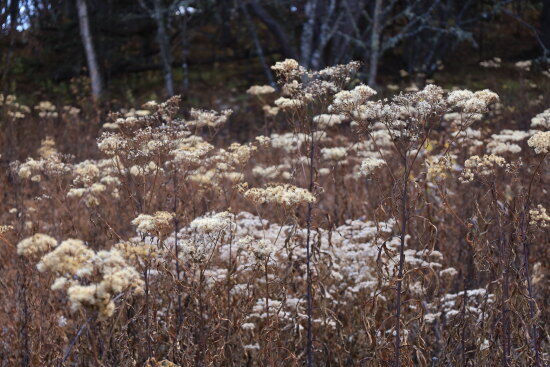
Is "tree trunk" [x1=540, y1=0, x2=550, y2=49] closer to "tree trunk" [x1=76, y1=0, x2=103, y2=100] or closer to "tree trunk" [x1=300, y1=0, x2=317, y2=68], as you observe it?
"tree trunk" [x1=300, y1=0, x2=317, y2=68]

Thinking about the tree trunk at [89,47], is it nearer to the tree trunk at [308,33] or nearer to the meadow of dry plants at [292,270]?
the tree trunk at [308,33]

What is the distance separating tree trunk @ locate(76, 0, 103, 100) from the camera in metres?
14.1

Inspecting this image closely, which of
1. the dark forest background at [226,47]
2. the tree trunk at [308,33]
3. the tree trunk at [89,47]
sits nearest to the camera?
the tree trunk at [308,33]

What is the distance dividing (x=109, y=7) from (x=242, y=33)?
501 centimetres

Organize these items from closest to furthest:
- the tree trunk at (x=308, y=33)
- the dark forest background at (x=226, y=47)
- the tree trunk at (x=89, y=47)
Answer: the tree trunk at (x=308, y=33), the dark forest background at (x=226, y=47), the tree trunk at (x=89, y=47)

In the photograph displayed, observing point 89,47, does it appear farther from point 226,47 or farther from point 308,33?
point 226,47

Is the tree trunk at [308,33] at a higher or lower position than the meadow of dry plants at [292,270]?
higher

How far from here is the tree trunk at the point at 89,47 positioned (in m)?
14.1

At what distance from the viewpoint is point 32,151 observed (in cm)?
959

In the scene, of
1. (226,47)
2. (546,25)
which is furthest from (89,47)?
(546,25)

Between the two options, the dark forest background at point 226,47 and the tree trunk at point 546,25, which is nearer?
the dark forest background at point 226,47

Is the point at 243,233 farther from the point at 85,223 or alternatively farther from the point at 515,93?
the point at 515,93

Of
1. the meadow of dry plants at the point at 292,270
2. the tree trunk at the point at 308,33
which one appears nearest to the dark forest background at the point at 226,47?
the tree trunk at the point at 308,33

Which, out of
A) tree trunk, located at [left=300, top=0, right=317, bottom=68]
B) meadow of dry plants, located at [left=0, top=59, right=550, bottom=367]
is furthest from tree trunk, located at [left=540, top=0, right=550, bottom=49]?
meadow of dry plants, located at [left=0, top=59, right=550, bottom=367]
